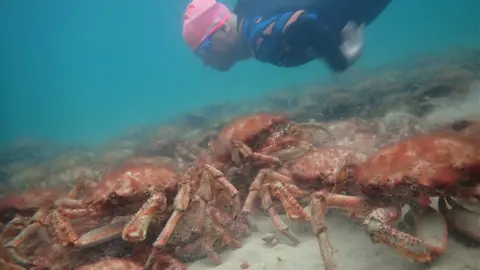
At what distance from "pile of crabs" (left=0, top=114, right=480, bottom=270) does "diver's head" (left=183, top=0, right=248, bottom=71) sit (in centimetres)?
455

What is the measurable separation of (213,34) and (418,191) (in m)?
7.51

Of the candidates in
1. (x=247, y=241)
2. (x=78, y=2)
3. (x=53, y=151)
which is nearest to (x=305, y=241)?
(x=247, y=241)

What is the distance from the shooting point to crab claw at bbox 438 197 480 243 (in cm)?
269

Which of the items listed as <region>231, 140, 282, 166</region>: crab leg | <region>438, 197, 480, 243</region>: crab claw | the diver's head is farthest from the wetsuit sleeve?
<region>438, 197, 480, 243</region>: crab claw

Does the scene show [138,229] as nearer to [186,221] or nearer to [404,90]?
[186,221]

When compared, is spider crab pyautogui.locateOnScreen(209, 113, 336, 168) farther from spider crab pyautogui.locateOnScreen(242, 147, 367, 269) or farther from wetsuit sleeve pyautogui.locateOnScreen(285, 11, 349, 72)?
wetsuit sleeve pyautogui.locateOnScreen(285, 11, 349, 72)

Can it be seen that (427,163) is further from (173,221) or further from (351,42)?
(351,42)

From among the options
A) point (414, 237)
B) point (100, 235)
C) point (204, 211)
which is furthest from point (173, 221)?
point (414, 237)

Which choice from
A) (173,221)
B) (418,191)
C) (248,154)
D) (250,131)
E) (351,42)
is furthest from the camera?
(351,42)

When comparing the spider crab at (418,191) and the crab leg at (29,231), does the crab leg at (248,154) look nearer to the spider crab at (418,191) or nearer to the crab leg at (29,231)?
the spider crab at (418,191)

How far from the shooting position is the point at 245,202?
401 centimetres

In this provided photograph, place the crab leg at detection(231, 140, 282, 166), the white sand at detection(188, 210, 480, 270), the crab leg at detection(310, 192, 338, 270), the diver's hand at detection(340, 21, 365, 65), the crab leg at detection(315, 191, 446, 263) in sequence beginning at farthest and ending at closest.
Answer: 1. the diver's hand at detection(340, 21, 365, 65)
2. the crab leg at detection(231, 140, 282, 166)
3. the crab leg at detection(310, 192, 338, 270)
4. the white sand at detection(188, 210, 480, 270)
5. the crab leg at detection(315, 191, 446, 263)

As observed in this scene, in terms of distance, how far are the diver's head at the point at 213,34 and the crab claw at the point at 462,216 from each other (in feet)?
22.4

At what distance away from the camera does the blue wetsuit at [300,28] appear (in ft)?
21.2
